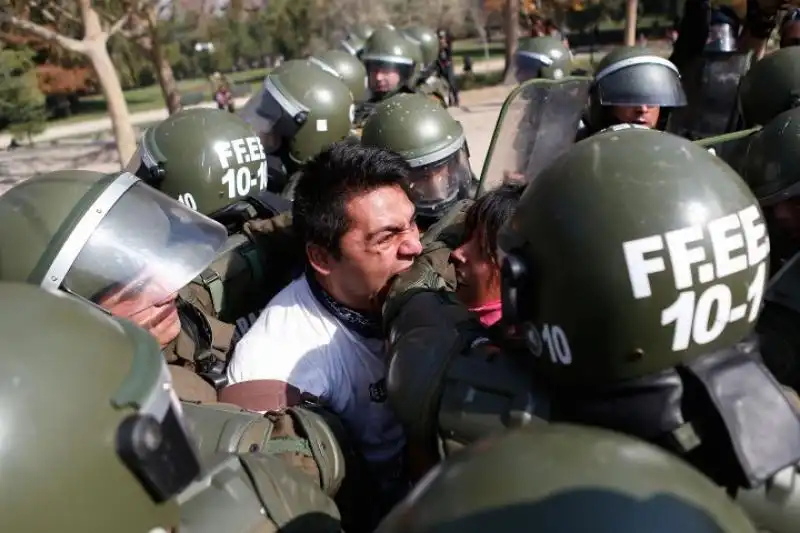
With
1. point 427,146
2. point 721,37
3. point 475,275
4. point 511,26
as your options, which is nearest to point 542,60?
point 721,37

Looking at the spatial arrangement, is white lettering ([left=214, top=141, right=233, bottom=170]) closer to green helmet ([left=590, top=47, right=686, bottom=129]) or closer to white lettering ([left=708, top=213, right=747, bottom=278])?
green helmet ([left=590, top=47, right=686, bottom=129])

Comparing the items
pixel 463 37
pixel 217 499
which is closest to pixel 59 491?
pixel 217 499

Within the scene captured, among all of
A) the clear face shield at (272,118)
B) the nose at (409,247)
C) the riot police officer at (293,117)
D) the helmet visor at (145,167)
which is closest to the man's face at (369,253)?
the nose at (409,247)

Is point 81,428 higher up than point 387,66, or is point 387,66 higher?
point 81,428

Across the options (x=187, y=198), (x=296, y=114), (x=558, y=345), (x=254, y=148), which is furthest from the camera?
(x=296, y=114)

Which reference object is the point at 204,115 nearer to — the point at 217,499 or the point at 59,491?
the point at 217,499

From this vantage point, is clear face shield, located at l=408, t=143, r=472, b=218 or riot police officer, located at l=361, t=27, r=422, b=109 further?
riot police officer, located at l=361, t=27, r=422, b=109

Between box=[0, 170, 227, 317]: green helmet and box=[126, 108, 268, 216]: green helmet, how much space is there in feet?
4.67

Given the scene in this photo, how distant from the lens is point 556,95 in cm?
402

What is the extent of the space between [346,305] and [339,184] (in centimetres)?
36

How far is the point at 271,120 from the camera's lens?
5.02 metres

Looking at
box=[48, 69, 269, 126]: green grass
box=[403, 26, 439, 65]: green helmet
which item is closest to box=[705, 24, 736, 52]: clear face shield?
box=[403, 26, 439, 65]: green helmet

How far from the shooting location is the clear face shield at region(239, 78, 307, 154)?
4977 millimetres

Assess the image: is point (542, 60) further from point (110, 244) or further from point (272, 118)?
point (110, 244)
